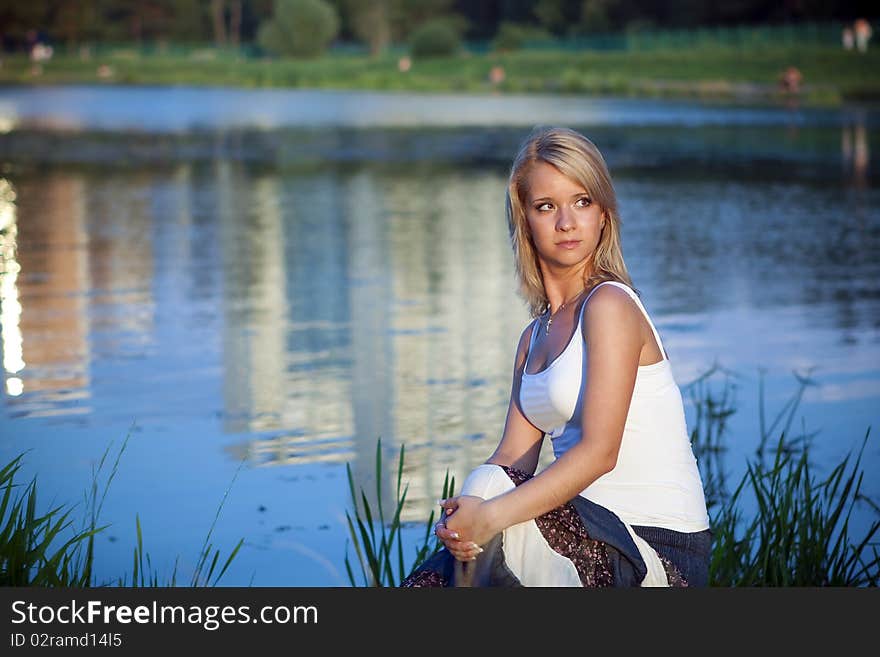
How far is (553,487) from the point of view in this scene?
356 centimetres

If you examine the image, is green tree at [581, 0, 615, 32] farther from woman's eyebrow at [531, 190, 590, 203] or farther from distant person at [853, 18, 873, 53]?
woman's eyebrow at [531, 190, 590, 203]

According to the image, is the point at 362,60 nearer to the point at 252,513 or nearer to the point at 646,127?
the point at 646,127

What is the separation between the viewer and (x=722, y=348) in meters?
9.58

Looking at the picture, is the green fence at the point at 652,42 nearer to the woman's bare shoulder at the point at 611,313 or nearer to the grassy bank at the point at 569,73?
the grassy bank at the point at 569,73

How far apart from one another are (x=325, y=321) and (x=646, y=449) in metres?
7.10

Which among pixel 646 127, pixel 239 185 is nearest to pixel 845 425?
pixel 239 185

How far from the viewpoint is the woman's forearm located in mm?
3531

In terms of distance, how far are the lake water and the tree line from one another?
3083 inches

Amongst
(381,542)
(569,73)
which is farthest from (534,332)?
(569,73)

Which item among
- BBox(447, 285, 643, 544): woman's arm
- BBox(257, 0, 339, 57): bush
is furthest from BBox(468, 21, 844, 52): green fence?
BBox(447, 285, 643, 544): woman's arm

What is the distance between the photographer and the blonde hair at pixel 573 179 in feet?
12.4

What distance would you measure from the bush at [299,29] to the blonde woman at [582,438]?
10153 cm

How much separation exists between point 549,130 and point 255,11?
420 ft

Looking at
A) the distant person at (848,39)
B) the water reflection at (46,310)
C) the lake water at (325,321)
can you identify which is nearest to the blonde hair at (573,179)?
the lake water at (325,321)
